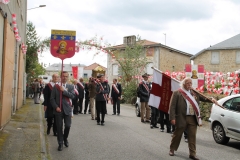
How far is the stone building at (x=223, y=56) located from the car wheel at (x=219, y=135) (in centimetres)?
3404

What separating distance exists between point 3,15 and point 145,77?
6.05 metres

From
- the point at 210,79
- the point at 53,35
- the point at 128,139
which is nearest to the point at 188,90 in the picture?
the point at 128,139

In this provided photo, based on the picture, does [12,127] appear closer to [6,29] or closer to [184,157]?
[6,29]

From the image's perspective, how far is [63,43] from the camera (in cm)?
873

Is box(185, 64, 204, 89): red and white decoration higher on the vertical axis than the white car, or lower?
higher

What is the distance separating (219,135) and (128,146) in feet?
8.94

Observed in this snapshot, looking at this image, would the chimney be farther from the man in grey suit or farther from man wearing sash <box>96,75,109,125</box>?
the man in grey suit

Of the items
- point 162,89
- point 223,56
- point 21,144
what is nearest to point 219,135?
point 162,89

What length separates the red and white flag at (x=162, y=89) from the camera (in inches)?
391

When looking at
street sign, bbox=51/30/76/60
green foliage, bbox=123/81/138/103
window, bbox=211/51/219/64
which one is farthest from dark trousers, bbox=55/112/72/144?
window, bbox=211/51/219/64

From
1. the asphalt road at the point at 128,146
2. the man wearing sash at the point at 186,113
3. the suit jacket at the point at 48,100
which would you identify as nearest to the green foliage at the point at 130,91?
the asphalt road at the point at 128,146

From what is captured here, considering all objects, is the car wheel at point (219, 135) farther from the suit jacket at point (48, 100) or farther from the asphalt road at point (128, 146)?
the suit jacket at point (48, 100)

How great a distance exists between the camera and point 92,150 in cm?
782

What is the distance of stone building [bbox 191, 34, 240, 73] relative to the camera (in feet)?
137
